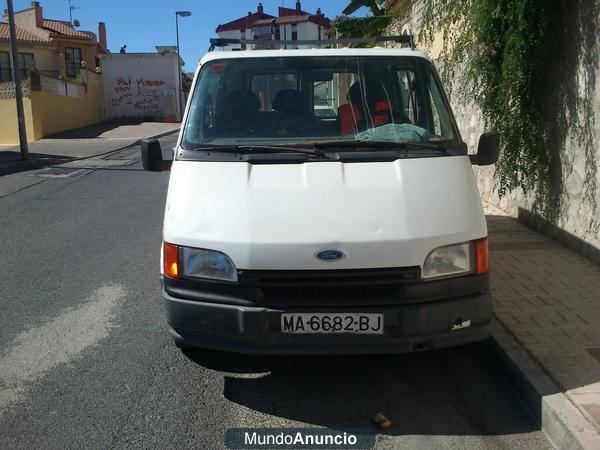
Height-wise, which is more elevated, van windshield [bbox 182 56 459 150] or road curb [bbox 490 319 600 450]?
van windshield [bbox 182 56 459 150]

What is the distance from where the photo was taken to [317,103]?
472 centimetres

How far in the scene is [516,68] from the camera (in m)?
6.87

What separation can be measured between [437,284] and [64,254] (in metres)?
5.46

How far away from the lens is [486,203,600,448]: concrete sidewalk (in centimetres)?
343

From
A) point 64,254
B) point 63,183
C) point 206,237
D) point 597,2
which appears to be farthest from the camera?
point 63,183

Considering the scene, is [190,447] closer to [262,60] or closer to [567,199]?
[262,60]

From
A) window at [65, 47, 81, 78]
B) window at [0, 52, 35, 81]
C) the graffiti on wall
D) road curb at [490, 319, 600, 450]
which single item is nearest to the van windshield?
road curb at [490, 319, 600, 450]

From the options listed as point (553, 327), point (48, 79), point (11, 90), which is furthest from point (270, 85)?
point (48, 79)

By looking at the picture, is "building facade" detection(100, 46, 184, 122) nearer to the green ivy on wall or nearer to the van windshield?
the green ivy on wall

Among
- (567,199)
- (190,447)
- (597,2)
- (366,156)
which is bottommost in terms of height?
(190,447)

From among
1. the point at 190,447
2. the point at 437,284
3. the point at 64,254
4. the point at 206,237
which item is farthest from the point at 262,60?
the point at 64,254

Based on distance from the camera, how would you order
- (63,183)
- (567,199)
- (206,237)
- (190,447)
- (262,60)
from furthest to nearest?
(63,183)
(567,199)
(262,60)
(206,237)
(190,447)

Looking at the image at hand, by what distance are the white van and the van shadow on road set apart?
0.44 metres

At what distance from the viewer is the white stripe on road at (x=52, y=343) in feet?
13.7
